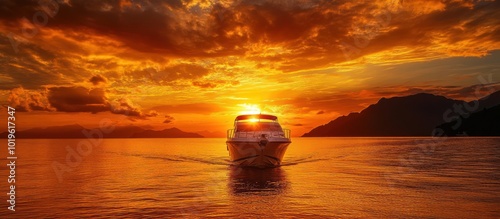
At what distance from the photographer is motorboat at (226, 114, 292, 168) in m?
33.6

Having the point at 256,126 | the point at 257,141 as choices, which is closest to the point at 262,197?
the point at 257,141

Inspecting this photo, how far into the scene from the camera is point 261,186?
24766mm

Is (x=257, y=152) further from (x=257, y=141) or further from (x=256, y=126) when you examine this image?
(x=256, y=126)

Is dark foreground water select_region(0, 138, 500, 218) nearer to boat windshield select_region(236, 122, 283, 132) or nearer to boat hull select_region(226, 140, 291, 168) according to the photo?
boat hull select_region(226, 140, 291, 168)

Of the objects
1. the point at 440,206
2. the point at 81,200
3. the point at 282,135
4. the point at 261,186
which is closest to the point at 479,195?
the point at 440,206

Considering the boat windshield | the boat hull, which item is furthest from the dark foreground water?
the boat windshield

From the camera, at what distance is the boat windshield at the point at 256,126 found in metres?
36.9

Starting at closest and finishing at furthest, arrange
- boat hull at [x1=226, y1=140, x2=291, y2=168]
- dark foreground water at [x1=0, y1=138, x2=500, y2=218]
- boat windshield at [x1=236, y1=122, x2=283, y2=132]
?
dark foreground water at [x1=0, y1=138, x2=500, y2=218]
boat hull at [x1=226, y1=140, x2=291, y2=168]
boat windshield at [x1=236, y1=122, x2=283, y2=132]

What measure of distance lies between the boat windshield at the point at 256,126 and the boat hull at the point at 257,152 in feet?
6.94

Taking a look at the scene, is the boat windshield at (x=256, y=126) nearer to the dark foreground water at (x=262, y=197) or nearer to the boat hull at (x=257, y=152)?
the boat hull at (x=257, y=152)

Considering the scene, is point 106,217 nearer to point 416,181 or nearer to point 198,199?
point 198,199

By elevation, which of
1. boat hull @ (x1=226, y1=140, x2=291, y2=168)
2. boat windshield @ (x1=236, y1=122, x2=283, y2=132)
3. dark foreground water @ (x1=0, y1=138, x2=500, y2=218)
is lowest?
dark foreground water @ (x1=0, y1=138, x2=500, y2=218)

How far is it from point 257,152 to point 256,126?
402cm

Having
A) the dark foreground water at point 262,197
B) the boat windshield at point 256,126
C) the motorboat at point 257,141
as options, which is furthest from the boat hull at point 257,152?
the dark foreground water at point 262,197
